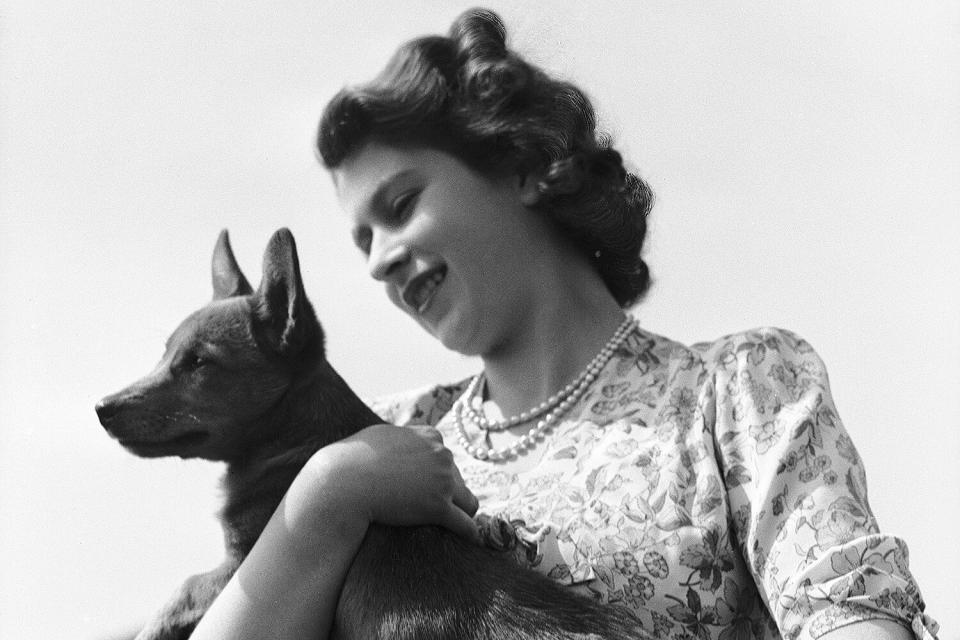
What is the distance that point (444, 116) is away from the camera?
2293mm

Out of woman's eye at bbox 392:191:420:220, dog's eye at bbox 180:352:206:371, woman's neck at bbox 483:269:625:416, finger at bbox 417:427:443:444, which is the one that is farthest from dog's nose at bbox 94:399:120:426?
woman's neck at bbox 483:269:625:416

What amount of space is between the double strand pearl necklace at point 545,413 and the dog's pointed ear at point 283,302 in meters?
0.43

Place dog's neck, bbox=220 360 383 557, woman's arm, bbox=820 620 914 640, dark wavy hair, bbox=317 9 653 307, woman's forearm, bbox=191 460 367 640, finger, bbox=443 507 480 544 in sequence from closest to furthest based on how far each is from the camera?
woman's arm, bbox=820 620 914 640, woman's forearm, bbox=191 460 367 640, finger, bbox=443 507 480 544, dog's neck, bbox=220 360 383 557, dark wavy hair, bbox=317 9 653 307

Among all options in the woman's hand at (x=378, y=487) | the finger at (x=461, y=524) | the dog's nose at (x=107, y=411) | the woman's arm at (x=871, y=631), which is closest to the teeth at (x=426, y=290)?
the woman's hand at (x=378, y=487)

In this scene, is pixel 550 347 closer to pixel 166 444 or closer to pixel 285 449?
pixel 285 449

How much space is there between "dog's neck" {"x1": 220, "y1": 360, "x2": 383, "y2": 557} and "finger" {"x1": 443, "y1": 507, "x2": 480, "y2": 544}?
29cm

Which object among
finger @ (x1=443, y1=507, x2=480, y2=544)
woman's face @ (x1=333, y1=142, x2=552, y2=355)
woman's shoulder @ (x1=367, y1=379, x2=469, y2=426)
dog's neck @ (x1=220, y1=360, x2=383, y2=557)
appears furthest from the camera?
woman's shoulder @ (x1=367, y1=379, x2=469, y2=426)

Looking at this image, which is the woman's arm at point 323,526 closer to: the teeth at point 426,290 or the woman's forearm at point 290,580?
the woman's forearm at point 290,580

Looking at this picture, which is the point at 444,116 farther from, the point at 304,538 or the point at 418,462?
the point at 304,538

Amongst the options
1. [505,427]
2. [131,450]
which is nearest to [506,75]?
[505,427]

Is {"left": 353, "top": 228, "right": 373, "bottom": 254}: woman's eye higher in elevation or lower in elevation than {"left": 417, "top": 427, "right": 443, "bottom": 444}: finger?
higher

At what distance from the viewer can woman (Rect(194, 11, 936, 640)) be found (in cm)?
177

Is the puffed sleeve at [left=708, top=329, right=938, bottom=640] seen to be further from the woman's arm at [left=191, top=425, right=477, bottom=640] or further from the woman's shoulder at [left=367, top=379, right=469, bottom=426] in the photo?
the woman's shoulder at [left=367, top=379, right=469, bottom=426]

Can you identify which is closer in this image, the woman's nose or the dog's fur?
the dog's fur
